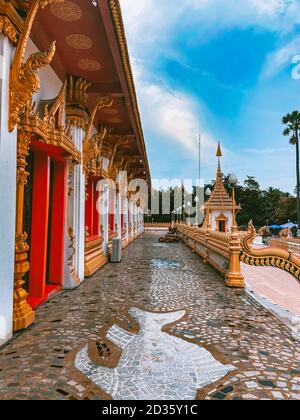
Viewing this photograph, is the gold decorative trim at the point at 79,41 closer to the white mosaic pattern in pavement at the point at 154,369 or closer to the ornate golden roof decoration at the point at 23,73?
the ornate golden roof decoration at the point at 23,73

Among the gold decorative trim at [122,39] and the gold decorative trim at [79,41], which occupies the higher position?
the gold decorative trim at [79,41]

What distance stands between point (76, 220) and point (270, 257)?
409cm

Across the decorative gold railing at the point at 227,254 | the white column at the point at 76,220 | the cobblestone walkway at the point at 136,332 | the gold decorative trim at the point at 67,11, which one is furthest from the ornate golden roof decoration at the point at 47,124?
the decorative gold railing at the point at 227,254

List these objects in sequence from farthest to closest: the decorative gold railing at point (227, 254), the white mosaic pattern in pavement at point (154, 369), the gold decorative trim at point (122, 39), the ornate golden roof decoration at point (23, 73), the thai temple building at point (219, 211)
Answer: the thai temple building at point (219, 211), the decorative gold railing at point (227, 254), the gold decorative trim at point (122, 39), the ornate golden roof decoration at point (23, 73), the white mosaic pattern in pavement at point (154, 369)

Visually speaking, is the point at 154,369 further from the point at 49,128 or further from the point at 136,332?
the point at 49,128

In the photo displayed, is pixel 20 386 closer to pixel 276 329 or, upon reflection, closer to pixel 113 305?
pixel 113 305

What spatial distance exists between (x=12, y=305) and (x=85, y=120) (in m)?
4.32

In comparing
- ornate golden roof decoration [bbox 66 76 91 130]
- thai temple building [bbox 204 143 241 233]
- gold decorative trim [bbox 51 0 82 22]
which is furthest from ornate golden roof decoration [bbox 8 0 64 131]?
thai temple building [bbox 204 143 241 233]

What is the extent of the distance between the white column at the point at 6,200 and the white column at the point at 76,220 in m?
2.35

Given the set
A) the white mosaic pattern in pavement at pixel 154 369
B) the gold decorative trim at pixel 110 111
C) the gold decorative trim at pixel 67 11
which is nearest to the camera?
the white mosaic pattern in pavement at pixel 154 369

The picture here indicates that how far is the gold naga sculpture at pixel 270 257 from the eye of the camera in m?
4.50

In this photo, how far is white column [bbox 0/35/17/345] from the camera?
3.05 metres
